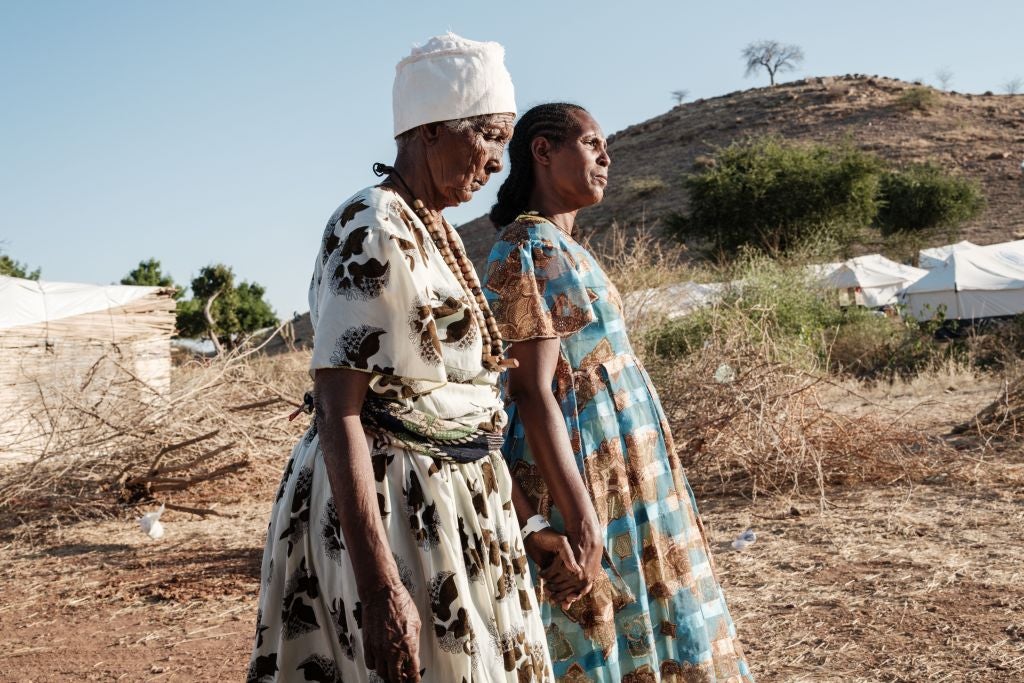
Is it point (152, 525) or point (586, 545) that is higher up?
point (586, 545)

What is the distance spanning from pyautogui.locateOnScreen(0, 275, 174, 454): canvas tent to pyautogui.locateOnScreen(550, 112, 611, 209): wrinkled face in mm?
6691

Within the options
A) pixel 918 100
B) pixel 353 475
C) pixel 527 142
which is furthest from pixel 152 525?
pixel 918 100

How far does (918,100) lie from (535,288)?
5038 cm

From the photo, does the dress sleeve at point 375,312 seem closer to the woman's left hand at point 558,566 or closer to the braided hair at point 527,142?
the woman's left hand at point 558,566

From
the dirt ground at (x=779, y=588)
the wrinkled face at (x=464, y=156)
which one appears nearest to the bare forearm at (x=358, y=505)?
the wrinkled face at (x=464, y=156)

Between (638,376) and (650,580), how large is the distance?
1.56 ft

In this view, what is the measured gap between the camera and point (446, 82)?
Answer: 5.60ft

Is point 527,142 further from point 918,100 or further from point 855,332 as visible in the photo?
point 918,100

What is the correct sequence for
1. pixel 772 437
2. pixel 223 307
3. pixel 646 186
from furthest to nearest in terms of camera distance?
pixel 646 186
pixel 223 307
pixel 772 437

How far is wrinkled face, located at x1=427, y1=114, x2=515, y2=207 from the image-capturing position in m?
1.75

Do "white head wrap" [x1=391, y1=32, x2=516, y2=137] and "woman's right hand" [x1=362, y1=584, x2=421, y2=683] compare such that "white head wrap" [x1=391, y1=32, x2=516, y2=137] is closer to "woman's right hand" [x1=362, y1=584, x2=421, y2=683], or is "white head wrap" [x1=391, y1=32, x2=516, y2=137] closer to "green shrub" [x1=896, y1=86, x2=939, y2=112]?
"woman's right hand" [x1=362, y1=584, x2=421, y2=683]

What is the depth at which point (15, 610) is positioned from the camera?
4.83 meters

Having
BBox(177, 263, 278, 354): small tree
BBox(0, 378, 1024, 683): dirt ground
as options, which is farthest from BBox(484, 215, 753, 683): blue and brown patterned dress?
BBox(177, 263, 278, 354): small tree

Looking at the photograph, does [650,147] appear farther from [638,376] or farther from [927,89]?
[638,376]
